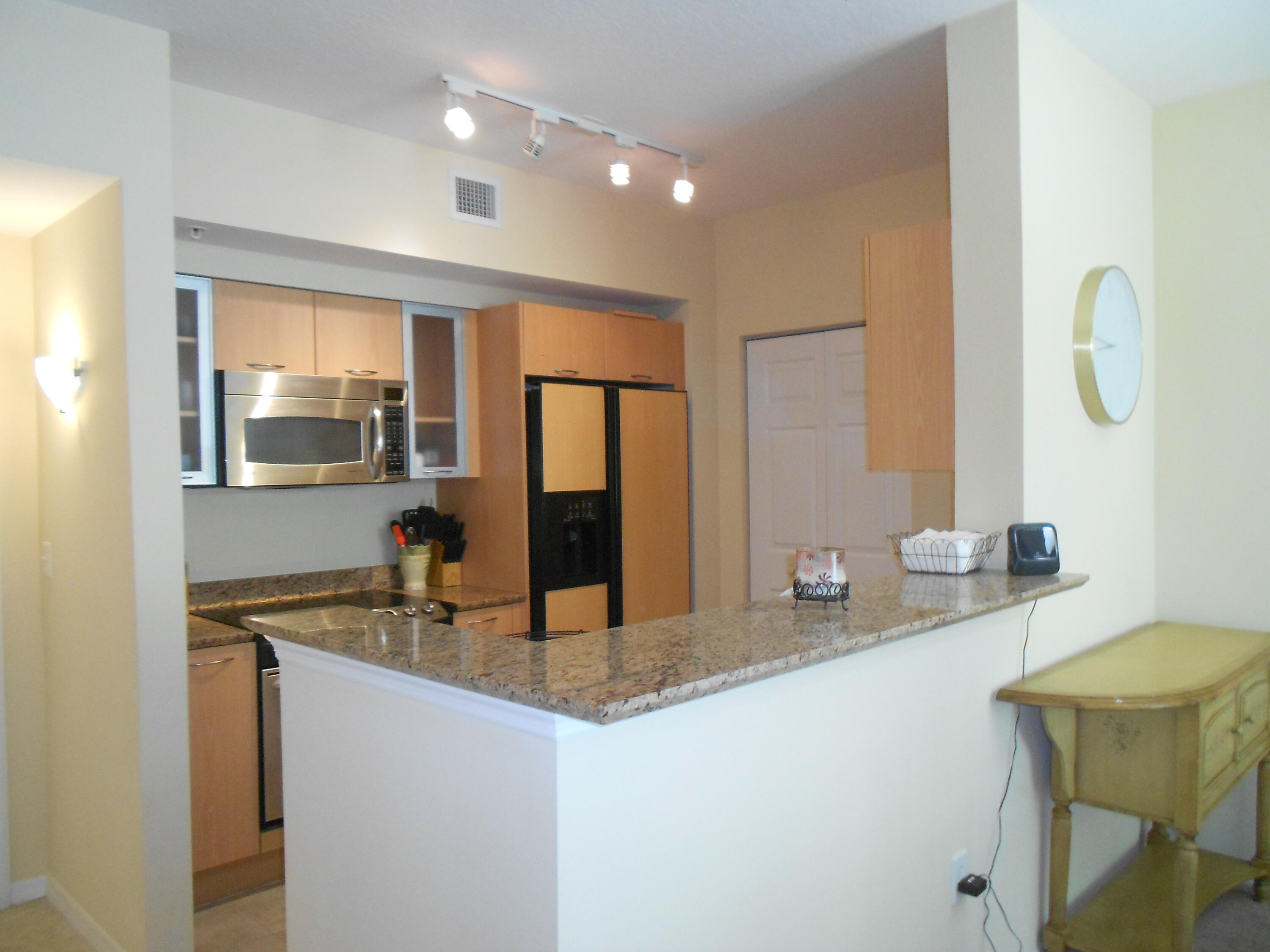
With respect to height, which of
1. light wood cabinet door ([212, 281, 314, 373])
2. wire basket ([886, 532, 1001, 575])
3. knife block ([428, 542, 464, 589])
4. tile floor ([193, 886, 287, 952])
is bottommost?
tile floor ([193, 886, 287, 952])

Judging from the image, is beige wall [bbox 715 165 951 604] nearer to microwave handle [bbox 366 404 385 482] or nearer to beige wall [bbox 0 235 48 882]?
microwave handle [bbox 366 404 385 482]

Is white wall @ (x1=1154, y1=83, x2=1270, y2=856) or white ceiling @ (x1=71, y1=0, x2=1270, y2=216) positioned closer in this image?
white ceiling @ (x1=71, y1=0, x2=1270, y2=216)

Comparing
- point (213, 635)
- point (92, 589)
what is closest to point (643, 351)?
point (213, 635)

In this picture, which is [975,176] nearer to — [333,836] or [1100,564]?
[1100,564]

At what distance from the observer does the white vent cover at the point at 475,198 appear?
11.7 ft

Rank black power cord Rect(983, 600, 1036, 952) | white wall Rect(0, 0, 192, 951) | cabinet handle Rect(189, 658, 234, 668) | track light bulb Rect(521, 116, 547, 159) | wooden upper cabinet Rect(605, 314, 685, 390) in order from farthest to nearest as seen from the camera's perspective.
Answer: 1. wooden upper cabinet Rect(605, 314, 685, 390)
2. track light bulb Rect(521, 116, 547, 159)
3. cabinet handle Rect(189, 658, 234, 668)
4. white wall Rect(0, 0, 192, 951)
5. black power cord Rect(983, 600, 1036, 952)

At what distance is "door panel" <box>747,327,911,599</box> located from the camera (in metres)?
4.11

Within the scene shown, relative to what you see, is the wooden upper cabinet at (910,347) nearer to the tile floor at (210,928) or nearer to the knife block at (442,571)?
the knife block at (442,571)

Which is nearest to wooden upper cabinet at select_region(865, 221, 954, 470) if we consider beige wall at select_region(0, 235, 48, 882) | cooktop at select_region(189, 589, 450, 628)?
cooktop at select_region(189, 589, 450, 628)

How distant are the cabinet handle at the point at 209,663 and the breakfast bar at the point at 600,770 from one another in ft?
3.97

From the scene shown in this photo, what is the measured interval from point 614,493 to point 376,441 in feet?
3.54

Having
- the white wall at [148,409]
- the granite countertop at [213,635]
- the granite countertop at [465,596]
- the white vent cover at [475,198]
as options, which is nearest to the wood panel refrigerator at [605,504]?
the granite countertop at [465,596]

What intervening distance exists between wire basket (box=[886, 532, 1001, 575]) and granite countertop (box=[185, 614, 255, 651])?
2.15 metres

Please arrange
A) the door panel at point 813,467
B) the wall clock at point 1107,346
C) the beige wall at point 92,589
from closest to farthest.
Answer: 1. the beige wall at point 92,589
2. the wall clock at point 1107,346
3. the door panel at point 813,467
